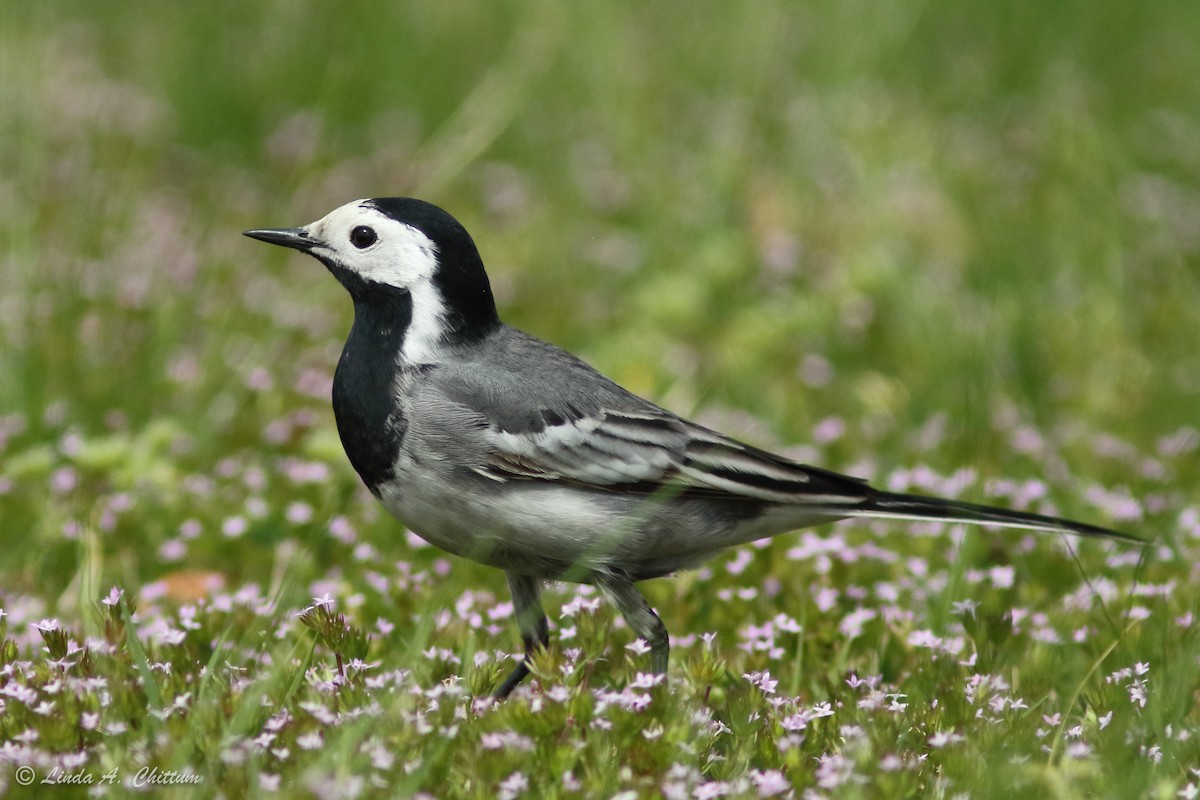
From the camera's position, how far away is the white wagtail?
4281 mm

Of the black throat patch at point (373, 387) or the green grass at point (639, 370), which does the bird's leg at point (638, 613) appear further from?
the black throat patch at point (373, 387)

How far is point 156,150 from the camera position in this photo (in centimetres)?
969

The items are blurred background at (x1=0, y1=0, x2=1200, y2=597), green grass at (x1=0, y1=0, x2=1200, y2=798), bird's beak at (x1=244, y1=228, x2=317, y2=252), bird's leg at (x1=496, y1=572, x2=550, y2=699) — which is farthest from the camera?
blurred background at (x1=0, y1=0, x2=1200, y2=597)

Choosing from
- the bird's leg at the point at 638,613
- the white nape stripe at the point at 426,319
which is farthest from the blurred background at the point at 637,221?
the bird's leg at the point at 638,613

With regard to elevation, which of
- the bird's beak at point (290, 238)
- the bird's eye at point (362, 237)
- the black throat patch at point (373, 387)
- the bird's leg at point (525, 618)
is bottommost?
the bird's leg at point (525, 618)

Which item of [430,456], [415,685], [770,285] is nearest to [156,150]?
[770,285]

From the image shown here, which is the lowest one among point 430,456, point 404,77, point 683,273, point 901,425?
point 430,456

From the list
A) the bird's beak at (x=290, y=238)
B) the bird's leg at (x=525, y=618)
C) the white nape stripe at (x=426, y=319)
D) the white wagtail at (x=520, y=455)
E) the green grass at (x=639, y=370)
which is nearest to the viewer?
the green grass at (x=639, y=370)

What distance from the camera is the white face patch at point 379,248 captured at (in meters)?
4.65

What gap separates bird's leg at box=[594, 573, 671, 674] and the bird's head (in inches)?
36.2

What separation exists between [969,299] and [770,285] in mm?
1135

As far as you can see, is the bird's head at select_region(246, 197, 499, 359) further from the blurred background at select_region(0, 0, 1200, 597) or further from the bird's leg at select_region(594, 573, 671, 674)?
the bird's leg at select_region(594, 573, 671, 674)

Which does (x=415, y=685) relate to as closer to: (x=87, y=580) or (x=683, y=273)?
(x=87, y=580)

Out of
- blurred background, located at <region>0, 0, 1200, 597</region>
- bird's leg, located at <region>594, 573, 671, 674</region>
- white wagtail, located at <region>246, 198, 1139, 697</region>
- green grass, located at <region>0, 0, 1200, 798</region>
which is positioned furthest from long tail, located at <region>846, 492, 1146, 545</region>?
blurred background, located at <region>0, 0, 1200, 597</region>
